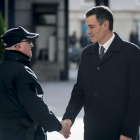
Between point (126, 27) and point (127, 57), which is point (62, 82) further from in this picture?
point (126, 27)

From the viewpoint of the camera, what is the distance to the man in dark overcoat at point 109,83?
10.7 feet

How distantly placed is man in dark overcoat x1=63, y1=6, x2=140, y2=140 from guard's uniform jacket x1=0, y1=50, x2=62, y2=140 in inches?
17.2

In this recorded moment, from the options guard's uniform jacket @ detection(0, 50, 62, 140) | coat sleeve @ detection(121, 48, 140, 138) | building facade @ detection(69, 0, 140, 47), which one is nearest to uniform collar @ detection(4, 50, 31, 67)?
guard's uniform jacket @ detection(0, 50, 62, 140)

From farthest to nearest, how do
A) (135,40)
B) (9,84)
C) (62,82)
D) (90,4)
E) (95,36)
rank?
(90,4) → (135,40) → (62,82) → (95,36) → (9,84)

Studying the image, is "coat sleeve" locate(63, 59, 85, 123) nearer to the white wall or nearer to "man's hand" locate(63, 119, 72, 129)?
"man's hand" locate(63, 119, 72, 129)

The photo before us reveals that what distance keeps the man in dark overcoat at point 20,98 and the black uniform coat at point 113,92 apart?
1.26ft

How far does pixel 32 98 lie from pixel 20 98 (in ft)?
0.35

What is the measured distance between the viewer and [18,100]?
3295 mm

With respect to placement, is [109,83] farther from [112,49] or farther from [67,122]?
[67,122]

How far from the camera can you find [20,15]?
16125 mm

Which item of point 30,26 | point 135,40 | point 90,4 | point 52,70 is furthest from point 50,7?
point 90,4

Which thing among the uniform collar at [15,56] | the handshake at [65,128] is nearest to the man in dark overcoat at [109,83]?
the handshake at [65,128]

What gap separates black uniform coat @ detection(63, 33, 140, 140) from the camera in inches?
128

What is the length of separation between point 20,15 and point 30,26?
2.10 ft
